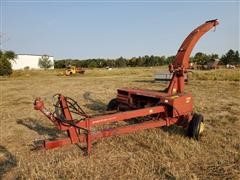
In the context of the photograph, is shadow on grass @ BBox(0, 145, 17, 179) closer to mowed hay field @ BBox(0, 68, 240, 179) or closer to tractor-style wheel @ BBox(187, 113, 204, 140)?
mowed hay field @ BBox(0, 68, 240, 179)

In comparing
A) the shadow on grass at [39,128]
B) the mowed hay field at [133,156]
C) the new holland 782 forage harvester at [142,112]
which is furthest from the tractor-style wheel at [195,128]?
the shadow on grass at [39,128]

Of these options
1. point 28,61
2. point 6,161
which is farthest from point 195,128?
point 28,61

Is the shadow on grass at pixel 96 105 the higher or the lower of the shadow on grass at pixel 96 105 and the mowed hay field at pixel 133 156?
the higher

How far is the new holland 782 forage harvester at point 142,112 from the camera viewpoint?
4.66 m

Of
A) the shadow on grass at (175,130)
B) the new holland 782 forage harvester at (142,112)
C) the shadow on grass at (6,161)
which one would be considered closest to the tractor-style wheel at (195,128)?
the new holland 782 forage harvester at (142,112)

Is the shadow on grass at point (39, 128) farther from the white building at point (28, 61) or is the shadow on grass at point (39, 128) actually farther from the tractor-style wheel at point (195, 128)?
the white building at point (28, 61)

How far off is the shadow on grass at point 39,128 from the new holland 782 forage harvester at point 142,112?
25.3 inches

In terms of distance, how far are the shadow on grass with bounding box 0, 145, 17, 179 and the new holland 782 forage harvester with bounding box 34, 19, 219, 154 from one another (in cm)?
71

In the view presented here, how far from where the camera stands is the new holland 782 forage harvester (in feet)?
15.3

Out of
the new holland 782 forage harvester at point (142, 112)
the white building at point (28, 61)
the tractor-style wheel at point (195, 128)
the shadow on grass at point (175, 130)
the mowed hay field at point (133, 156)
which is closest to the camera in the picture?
the mowed hay field at point (133, 156)

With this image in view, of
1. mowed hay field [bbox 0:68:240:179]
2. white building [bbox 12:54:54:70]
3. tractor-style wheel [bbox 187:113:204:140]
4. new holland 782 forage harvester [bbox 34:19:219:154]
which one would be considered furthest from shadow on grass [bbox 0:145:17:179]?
white building [bbox 12:54:54:70]

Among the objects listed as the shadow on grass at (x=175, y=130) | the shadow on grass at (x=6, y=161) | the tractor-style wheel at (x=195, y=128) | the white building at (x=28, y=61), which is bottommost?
the shadow on grass at (x=6, y=161)

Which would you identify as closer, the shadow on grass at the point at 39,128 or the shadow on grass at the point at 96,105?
the shadow on grass at the point at 39,128

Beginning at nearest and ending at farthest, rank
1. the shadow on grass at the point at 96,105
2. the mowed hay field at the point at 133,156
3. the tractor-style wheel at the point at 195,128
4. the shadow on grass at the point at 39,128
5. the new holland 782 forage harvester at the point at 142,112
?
1. the mowed hay field at the point at 133,156
2. the new holland 782 forage harvester at the point at 142,112
3. the tractor-style wheel at the point at 195,128
4. the shadow on grass at the point at 39,128
5. the shadow on grass at the point at 96,105
